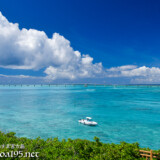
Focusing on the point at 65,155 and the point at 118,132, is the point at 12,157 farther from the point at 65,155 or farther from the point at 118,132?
the point at 118,132

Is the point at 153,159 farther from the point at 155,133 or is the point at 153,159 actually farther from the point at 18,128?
the point at 18,128

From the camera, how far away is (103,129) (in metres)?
22.5

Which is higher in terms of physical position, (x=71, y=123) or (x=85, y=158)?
(x=71, y=123)

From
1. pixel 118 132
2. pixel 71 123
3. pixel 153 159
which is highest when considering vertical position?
pixel 71 123

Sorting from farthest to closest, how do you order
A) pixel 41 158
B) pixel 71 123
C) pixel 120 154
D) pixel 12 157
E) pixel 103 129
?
pixel 71 123 < pixel 103 129 < pixel 120 154 < pixel 41 158 < pixel 12 157

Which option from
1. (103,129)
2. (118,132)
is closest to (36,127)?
(103,129)

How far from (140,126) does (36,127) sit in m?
18.4

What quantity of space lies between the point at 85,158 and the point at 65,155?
1270mm

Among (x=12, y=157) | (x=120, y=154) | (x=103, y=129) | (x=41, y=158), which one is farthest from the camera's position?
(x=103, y=129)

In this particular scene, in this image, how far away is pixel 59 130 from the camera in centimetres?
2219

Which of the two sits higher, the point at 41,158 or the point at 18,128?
the point at 18,128

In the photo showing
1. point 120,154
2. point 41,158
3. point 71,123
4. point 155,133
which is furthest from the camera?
point 71,123

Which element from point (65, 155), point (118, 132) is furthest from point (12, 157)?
point (118, 132)

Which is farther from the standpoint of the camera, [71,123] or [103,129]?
[71,123]
